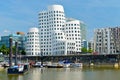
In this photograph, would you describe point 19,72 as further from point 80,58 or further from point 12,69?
point 80,58

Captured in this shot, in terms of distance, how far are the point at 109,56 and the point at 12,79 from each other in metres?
119

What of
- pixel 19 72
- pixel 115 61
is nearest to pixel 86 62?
pixel 115 61

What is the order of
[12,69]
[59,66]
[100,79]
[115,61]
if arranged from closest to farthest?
[100,79], [12,69], [59,66], [115,61]

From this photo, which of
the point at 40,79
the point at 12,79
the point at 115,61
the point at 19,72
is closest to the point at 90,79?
the point at 40,79

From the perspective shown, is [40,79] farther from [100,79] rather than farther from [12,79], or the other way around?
[100,79]

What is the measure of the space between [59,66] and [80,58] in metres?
47.4

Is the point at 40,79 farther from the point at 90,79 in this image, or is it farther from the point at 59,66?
the point at 59,66

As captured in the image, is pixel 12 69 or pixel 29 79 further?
pixel 12 69

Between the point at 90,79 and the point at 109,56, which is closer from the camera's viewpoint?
the point at 90,79

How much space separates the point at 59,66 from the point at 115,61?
149 feet

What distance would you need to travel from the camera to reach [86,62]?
19412 centimetres

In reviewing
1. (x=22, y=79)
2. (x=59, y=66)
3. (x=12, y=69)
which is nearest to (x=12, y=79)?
(x=22, y=79)

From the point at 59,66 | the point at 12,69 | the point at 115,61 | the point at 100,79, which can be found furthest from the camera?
the point at 115,61

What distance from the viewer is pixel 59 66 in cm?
15212
